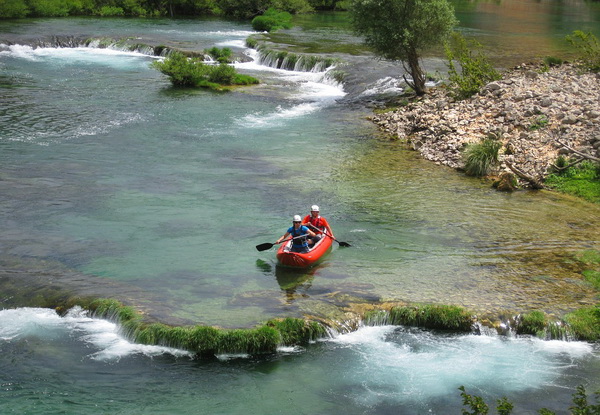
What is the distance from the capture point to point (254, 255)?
1842 cm

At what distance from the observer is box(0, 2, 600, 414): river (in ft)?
43.0

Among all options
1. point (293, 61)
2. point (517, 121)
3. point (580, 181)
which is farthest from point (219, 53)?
point (580, 181)

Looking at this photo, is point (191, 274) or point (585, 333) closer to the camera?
point (585, 333)

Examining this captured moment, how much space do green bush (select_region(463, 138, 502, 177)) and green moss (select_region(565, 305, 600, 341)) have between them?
405 inches

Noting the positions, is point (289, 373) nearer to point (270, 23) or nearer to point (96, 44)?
point (96, 44)

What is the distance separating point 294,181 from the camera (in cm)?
2433

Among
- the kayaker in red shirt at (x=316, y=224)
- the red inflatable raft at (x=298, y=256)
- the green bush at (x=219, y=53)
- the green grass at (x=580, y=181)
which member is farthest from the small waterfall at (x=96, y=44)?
the red inflatable raft at (x=298, y=256)

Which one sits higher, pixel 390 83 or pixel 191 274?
pixel 390 83

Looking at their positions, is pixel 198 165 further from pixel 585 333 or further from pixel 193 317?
pixel 585 333

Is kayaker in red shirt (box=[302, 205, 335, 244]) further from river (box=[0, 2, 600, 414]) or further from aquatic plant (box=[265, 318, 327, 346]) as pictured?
aquatic plant (box=[265, 318, 327, 346])

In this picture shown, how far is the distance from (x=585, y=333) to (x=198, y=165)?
1558 centimetres

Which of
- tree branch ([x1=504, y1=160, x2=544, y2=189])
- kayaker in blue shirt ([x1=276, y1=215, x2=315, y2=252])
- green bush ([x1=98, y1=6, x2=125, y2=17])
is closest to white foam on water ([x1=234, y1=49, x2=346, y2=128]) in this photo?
tree branch ([x1=504, y1=160, x2=544, y2=189])

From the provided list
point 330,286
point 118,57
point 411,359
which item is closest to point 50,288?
point 330,286

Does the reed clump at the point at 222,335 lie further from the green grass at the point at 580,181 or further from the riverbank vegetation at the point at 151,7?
the riverbank vegetation at the point at 151,7
